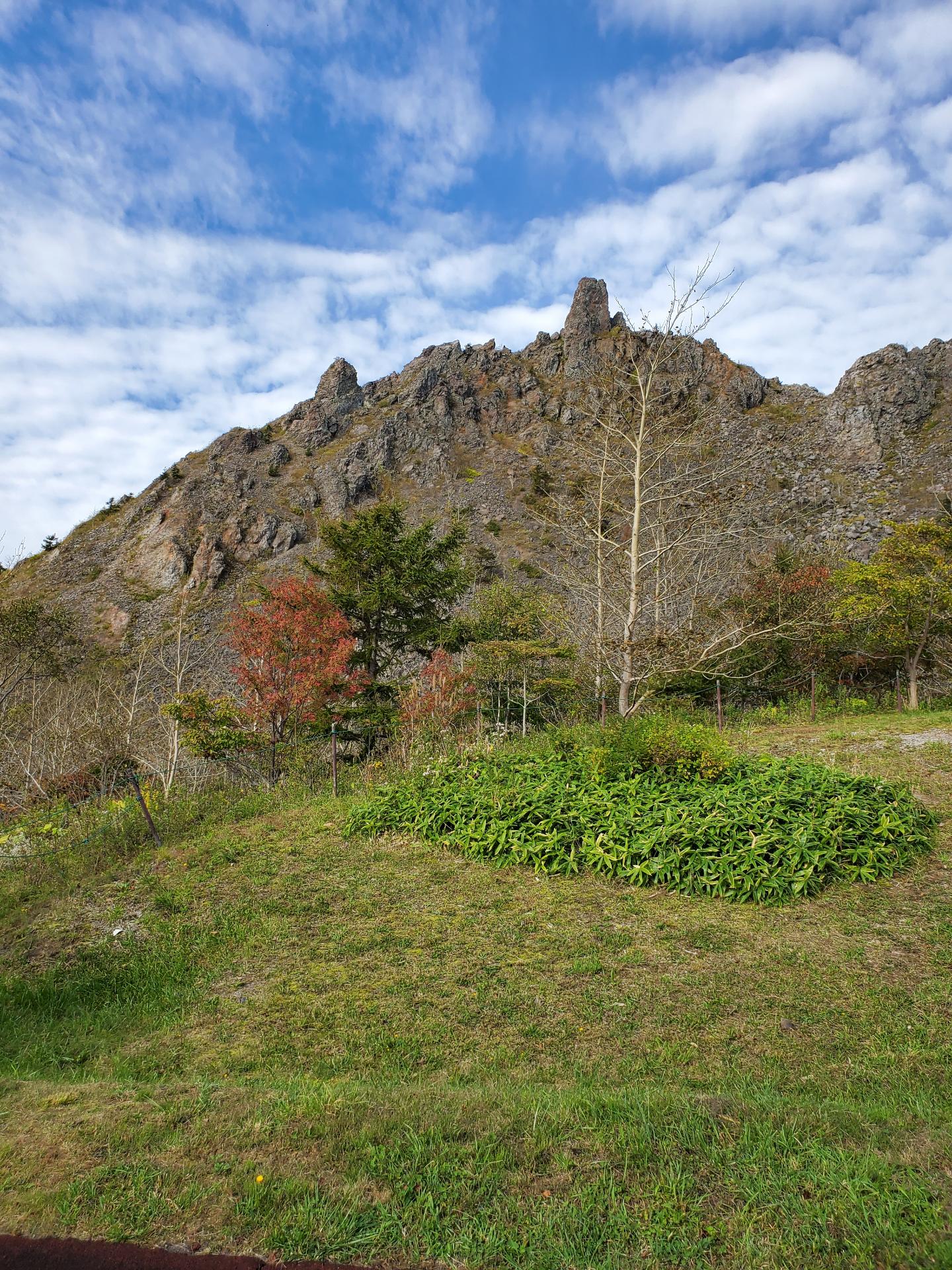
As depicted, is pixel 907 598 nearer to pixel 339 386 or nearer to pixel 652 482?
pixel 652 482

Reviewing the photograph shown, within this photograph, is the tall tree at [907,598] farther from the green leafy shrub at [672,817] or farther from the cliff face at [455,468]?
the cliff face at [455,468]

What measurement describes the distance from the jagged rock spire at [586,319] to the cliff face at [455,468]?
52 cm

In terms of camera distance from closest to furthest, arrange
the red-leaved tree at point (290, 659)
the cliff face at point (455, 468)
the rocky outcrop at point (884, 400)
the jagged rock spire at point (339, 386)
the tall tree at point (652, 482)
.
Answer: the tall tree at point (652, 482) < the red-leaved tree at point (290, 659) < the cliff face at point (455, 468) < the rocky outcrop at point (884, 400) < the jagged rock spire at point (339, 386)

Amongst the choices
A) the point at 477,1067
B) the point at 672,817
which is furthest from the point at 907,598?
the point at 477,1067

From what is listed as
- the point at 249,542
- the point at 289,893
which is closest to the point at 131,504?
the point at 249,542

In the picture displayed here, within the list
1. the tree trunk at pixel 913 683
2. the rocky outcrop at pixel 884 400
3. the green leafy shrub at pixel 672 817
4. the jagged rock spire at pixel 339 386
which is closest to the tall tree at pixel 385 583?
the green leafy shrub at pixel 672 817

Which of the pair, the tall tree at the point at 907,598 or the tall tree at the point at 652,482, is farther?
the tall tree at the point at 907,598

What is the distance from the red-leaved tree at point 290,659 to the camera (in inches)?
450

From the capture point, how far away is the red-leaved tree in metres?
11.4

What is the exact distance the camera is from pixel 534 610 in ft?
48.6

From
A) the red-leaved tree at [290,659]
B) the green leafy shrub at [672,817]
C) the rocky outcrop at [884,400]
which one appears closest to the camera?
the green leafy shrub at [672,817]

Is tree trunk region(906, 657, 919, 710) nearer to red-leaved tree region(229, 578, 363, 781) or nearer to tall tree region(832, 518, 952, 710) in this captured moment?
tall tree region(832, 518, 952, 710)

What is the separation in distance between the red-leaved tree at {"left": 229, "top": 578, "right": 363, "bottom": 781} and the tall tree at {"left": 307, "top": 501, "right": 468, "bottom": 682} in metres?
0.94

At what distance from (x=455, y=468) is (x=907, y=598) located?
199 feet
